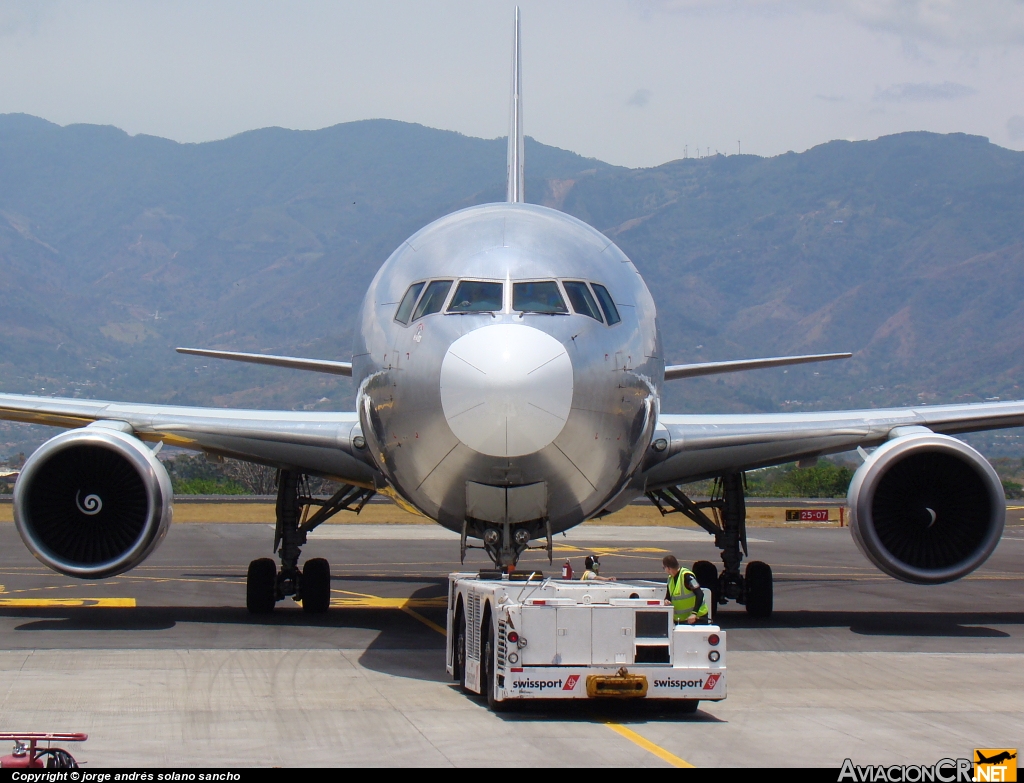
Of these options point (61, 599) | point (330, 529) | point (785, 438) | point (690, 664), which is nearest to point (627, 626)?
point (690, 664)

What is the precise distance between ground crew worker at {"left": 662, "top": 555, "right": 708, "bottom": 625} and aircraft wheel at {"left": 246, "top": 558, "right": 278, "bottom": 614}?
20.6ft

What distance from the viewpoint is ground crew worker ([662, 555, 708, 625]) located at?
40.9ft

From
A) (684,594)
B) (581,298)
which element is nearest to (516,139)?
(581,298)

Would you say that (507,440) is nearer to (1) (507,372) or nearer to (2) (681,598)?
(1) (507,372)

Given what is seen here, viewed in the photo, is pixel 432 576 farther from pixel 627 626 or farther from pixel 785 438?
pixel 627 626

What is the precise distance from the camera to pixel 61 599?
66.5 feet

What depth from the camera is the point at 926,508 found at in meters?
15.5

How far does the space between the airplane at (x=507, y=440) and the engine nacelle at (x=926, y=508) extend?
0.02 meters

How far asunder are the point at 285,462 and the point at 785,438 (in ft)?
19.0

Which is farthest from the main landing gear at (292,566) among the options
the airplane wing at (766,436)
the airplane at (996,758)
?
the airplane at (996,758)

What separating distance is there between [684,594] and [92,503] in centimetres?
674

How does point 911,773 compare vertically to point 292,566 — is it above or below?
below

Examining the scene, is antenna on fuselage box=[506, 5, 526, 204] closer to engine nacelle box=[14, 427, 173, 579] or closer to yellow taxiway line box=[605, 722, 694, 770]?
engine nacelle box=[14, 427, 173, 579]

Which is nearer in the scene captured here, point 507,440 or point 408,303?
point 507,440
